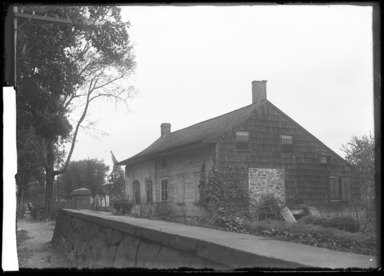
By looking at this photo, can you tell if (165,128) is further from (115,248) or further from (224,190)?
(115,248)

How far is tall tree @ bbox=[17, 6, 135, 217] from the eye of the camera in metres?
6.99

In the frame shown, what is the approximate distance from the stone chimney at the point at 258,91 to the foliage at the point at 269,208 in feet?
17.6

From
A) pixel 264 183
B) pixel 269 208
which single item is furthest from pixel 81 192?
pixel 264 183

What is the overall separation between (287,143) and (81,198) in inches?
357

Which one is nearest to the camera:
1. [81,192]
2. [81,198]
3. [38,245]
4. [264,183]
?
[38,245]

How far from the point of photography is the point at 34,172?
27.4 feet

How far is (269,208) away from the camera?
15.9 metres

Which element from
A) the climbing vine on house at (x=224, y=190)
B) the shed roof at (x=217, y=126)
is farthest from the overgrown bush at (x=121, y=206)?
the climbing vine on house at (x=224, y=190)

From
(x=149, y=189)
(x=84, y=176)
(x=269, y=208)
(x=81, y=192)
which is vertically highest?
(x=84, y=176)

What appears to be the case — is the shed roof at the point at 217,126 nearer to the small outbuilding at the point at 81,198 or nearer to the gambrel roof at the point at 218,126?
the gambrel roof at the point at 218,126

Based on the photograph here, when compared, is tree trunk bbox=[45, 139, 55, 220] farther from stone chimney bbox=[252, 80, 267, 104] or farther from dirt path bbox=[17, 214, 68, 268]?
stone chimney bbox=[252, 80, 267, 104]

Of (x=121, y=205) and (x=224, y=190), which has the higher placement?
(x=224, y=190)

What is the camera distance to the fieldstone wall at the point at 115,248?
3.60m

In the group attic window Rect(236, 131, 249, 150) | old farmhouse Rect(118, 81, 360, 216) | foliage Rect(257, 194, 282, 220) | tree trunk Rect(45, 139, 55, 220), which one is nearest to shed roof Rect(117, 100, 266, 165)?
old farmhouse Rect(118, 81, 360, 216)
